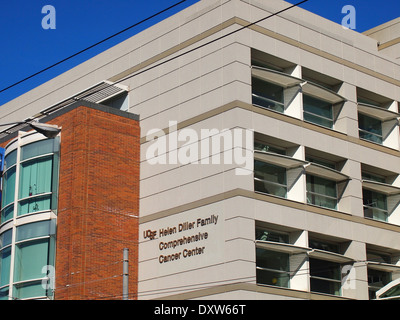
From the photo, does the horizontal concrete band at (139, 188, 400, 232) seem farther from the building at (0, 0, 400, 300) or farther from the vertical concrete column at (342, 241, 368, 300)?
the vertical concrete column at (342, 241, 368, 300)

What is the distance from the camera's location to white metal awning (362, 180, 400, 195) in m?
34.6

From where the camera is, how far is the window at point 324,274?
103 ft

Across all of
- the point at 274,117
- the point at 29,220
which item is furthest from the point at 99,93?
the point at 274,117

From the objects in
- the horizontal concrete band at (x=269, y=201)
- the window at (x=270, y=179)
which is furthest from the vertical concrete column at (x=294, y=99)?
the horizontal concrete band at (x=269, y=201)

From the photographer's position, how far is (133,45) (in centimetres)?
3603

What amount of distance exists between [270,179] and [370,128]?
7709 mm

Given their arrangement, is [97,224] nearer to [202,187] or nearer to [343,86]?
[202,187]

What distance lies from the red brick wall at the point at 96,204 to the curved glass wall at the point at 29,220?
1.42ft

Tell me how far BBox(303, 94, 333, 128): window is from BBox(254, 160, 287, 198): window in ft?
10.4

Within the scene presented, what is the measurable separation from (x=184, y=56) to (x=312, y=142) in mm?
6515

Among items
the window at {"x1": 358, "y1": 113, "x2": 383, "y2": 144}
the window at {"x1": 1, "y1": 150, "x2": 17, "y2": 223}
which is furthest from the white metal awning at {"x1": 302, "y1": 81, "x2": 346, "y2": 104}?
the window at {"x1": 1, "y1": 150, "x2": 17, "y2": 223}

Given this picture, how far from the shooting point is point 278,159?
31406 millimetres

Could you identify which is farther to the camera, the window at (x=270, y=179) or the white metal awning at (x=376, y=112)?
the white metal awning at (x=376, y=112)

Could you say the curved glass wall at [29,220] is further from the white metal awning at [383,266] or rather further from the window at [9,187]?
the white metal awning at [383,266]
